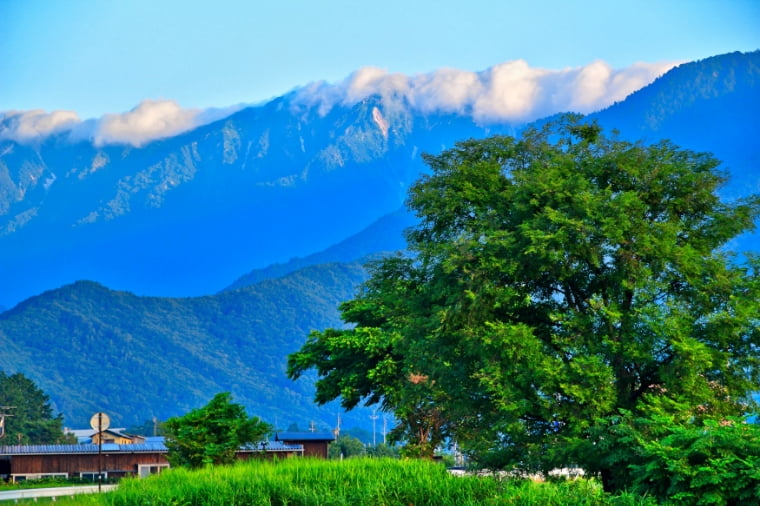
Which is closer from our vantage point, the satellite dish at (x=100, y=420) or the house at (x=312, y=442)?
the satellite dish at (x=100, y=420)

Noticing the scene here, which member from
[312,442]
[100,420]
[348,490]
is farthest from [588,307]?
[312,442]

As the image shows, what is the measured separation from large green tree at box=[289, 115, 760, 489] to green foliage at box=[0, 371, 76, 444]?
3754 inches

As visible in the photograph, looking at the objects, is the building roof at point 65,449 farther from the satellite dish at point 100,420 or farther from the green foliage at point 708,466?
the green foliage at point 708,466

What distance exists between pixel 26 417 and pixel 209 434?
339ft

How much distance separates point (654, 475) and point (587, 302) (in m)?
11.6

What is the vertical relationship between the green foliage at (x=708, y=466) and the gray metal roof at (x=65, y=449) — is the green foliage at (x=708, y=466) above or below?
below

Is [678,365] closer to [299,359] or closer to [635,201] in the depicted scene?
[635,201]

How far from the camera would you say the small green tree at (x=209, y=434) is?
36875mm

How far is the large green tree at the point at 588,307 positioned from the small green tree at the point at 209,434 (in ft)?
26.5

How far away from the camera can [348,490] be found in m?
20.3

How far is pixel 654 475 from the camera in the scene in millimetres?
18750

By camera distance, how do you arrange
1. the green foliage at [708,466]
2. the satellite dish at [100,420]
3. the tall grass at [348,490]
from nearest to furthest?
1. the green foliage at [708,466]
2. the tall grass at [348,490]
3. the satellite dish at [100,420]

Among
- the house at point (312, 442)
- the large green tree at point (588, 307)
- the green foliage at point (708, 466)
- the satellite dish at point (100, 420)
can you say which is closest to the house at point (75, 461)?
the house at point (312, 442)

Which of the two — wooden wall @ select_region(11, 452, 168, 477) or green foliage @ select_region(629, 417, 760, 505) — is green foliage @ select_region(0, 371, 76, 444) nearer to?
wooden wall @ select_region(11, 452, 168, 477)
